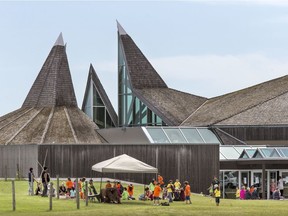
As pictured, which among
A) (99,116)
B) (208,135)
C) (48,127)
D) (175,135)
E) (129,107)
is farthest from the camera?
(99,116)

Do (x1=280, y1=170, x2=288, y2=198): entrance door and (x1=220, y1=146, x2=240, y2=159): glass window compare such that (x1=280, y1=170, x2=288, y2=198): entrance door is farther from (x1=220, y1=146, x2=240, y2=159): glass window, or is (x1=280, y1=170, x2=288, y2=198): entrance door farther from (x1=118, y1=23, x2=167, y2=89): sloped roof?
(x1=118, y1=23, x2=167, y2=89): sloped roof

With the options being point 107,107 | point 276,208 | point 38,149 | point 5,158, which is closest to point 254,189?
point 276,208

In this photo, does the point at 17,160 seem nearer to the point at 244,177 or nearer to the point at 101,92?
the point at 244,177

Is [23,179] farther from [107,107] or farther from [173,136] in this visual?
[107,107]

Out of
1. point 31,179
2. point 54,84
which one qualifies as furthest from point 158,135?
point 54,84

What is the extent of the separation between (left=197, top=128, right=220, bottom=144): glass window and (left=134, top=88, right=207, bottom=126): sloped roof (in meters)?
7.41

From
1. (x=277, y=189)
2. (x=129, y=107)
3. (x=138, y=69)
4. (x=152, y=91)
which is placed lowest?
(x=277, y=189)

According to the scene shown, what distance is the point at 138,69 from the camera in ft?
301

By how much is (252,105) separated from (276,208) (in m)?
37.1

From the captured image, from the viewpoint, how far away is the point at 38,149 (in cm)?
6844

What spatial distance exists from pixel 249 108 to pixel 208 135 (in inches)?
266

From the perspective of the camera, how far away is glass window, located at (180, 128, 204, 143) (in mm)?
72500

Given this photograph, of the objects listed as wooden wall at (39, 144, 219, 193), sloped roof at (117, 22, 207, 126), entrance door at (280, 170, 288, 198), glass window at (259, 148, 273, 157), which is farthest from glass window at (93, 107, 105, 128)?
entrance door at (280, 170, 288, 198)

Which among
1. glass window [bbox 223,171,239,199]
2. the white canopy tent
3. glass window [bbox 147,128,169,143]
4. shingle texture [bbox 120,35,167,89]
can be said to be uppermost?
shingle texture [bbox 120,35,167,89]
